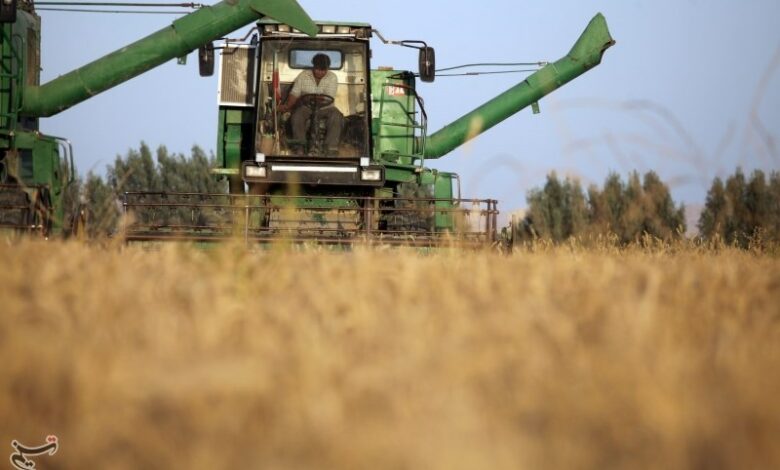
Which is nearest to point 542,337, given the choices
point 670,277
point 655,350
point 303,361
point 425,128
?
point 655,350

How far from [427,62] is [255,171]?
220 centimetres

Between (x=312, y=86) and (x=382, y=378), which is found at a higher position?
(x=312, y=86)

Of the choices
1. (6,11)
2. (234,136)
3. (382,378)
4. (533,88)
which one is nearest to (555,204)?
(533,88)

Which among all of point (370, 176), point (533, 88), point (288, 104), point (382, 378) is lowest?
point (382, 378)

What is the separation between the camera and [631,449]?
62.8 inches

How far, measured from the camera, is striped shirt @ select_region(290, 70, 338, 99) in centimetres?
1231

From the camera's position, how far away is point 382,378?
5.92ft

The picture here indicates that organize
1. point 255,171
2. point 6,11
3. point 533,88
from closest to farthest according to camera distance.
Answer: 1. point 6,11
2. point 255,171
3. point 533,88

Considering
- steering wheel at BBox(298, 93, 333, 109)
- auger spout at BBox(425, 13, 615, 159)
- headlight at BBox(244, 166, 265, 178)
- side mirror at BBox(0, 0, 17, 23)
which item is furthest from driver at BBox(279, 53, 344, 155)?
auger spout at BBox(425, 13, 615, 159)

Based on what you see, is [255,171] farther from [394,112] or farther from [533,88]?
[533,88]

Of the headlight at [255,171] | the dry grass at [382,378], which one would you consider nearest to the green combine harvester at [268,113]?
the headlight at [255,171]

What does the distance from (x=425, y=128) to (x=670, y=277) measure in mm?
10291

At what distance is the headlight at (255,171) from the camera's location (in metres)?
11.9

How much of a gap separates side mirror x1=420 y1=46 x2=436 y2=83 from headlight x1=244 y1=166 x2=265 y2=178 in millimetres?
2029
